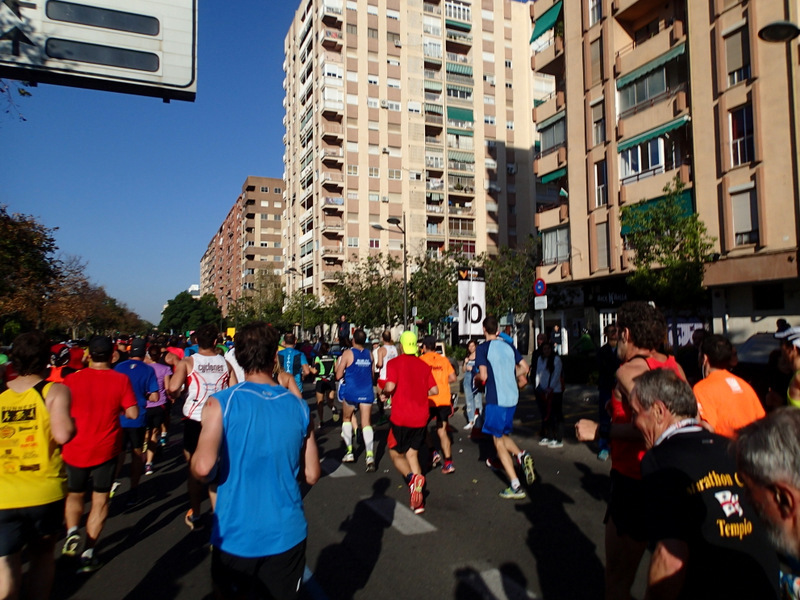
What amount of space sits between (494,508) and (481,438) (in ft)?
14.2

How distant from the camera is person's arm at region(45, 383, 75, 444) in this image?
11.5ft

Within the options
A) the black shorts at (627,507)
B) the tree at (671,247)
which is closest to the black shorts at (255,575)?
the black shorts at (627,507)

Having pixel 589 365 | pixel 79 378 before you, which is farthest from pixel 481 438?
pixel 589 365

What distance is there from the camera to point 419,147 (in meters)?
57.1

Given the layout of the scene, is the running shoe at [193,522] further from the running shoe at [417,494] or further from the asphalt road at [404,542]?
the running shoe at [417,494]

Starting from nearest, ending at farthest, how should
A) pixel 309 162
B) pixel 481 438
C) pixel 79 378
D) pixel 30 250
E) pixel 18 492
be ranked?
1. pixel 18 492
2. pixel 79 378
3. pixel 481 438
4. pixel 30 250
5. pixel 309 162

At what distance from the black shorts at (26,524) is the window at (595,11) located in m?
28.6

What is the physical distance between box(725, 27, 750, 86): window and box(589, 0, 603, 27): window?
24.6 feet

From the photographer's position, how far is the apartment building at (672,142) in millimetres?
18516

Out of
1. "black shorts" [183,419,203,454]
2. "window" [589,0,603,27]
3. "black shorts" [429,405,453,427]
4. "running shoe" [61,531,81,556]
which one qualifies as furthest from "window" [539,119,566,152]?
"running shoe" [61,531,81,556]

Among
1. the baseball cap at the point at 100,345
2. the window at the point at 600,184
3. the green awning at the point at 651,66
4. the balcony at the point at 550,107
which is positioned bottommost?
the baseball cap at the point at 100,345

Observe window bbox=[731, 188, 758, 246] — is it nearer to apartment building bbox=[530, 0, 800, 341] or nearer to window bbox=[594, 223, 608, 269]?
apartment building bbox=[530, 0, 800, 341]

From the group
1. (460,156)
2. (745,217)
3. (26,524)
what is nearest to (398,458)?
(26,524)

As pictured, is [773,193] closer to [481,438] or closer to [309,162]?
[481,438]
